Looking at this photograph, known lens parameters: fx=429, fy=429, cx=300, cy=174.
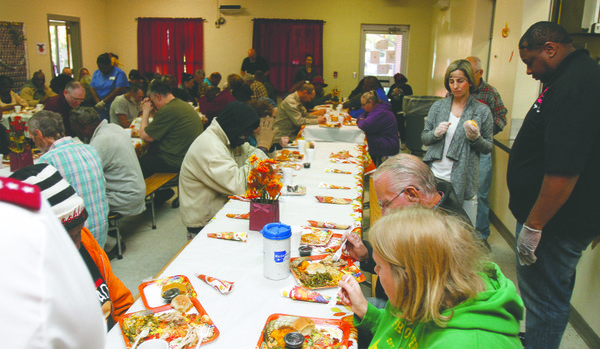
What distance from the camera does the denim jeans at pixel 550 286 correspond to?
1.78 meters

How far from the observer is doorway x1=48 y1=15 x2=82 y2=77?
883 centimetres

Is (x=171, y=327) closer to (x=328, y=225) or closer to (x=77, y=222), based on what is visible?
(x=77, y=222)

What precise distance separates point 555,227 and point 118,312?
180 centimetres

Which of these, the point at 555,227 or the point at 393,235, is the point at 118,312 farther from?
the point at 555,227

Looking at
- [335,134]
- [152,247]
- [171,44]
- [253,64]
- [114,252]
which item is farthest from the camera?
[171,44]

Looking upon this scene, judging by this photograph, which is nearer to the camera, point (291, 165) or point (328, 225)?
point (328, 225)

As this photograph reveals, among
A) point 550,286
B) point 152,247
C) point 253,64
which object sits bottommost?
point 152,247

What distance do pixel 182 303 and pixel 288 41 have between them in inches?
365

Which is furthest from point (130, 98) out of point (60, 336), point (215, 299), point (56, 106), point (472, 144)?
point (60, 336)

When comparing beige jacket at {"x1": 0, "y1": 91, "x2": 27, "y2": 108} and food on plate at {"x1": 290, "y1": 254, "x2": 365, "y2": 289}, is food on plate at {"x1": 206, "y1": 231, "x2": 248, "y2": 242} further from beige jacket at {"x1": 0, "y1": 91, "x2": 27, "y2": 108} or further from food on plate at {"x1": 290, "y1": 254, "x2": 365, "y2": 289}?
beige jacket at {"x1": 0, "y1": 91, "x2": 27, "y2": 108}

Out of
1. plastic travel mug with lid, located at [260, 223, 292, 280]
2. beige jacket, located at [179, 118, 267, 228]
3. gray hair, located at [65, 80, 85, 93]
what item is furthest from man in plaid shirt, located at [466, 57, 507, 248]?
gray hair, located at [65, 80, 85, 93]

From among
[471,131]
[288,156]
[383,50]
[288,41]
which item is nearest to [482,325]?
[471,131]

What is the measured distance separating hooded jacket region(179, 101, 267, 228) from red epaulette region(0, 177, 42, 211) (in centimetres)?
215

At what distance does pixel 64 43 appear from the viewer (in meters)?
9.23
